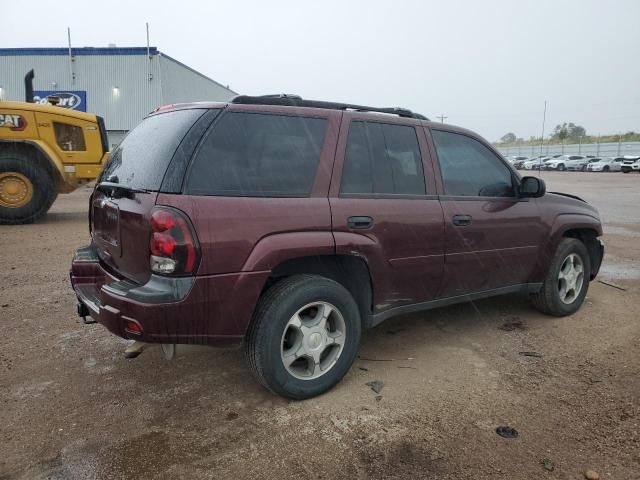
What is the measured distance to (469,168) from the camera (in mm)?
3861

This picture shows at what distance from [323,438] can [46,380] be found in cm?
193

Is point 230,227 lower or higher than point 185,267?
higher

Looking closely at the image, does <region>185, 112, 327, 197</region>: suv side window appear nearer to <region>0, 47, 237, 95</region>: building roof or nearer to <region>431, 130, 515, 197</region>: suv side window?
<region>431, 130, 515, 197</region>: suv side window

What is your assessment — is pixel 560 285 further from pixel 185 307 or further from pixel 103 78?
pixel 103 78

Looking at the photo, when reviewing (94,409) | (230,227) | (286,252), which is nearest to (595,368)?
(286,252)

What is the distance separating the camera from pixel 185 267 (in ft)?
8.27

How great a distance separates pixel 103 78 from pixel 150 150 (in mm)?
27773

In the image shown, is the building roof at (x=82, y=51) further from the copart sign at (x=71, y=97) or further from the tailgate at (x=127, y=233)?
the tailgate at (x=127, y=233)

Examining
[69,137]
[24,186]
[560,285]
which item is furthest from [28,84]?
[560,285]

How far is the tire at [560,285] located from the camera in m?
4.41

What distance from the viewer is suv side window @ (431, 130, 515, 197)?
12.1 ft


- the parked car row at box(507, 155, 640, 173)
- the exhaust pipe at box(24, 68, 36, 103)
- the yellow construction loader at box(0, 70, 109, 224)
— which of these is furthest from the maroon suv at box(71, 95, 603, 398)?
the parked car row at box(507, 155, 640, 173)

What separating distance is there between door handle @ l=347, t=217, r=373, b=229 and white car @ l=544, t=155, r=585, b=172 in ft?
159

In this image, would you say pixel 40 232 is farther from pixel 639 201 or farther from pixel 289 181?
pixel 639 201
